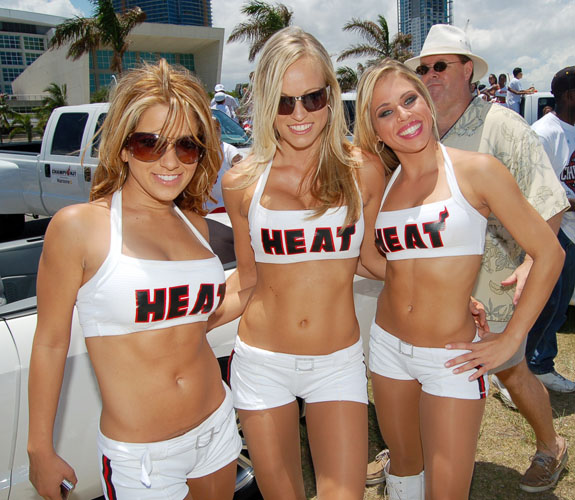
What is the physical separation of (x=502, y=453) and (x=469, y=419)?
1632mm

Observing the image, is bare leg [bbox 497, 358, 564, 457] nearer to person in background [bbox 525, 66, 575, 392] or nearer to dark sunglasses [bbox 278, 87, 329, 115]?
person in background [bbox 525, 66, 575, 392]

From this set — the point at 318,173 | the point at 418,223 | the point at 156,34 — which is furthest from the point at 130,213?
the point at 156,34

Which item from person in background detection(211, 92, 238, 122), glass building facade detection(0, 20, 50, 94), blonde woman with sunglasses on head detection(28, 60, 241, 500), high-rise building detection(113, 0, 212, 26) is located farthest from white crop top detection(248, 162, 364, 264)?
glass building facade detection(0, 20, 50, 94)

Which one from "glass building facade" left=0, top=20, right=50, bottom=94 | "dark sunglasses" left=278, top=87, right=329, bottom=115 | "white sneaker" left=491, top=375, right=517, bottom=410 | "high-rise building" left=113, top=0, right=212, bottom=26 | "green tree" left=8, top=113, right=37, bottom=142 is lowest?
"white sneaker" left=491, top=375, right=517, bottom=410

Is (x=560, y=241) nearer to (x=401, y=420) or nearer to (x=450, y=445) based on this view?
(x=401, y=420)

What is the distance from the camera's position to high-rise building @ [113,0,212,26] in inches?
3698

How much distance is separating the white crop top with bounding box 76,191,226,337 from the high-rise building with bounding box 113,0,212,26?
9982 cm

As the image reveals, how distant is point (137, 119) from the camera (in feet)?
6.21

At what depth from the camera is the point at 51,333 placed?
1.77m

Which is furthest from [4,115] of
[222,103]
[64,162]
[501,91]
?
[64,162]

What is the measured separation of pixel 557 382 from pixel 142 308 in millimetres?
3721

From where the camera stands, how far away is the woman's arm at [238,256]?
243 centimetres

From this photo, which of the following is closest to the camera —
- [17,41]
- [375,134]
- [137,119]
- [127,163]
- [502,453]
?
[137,119]

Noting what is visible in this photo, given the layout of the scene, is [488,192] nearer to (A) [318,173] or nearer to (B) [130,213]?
(A) [318,173]
